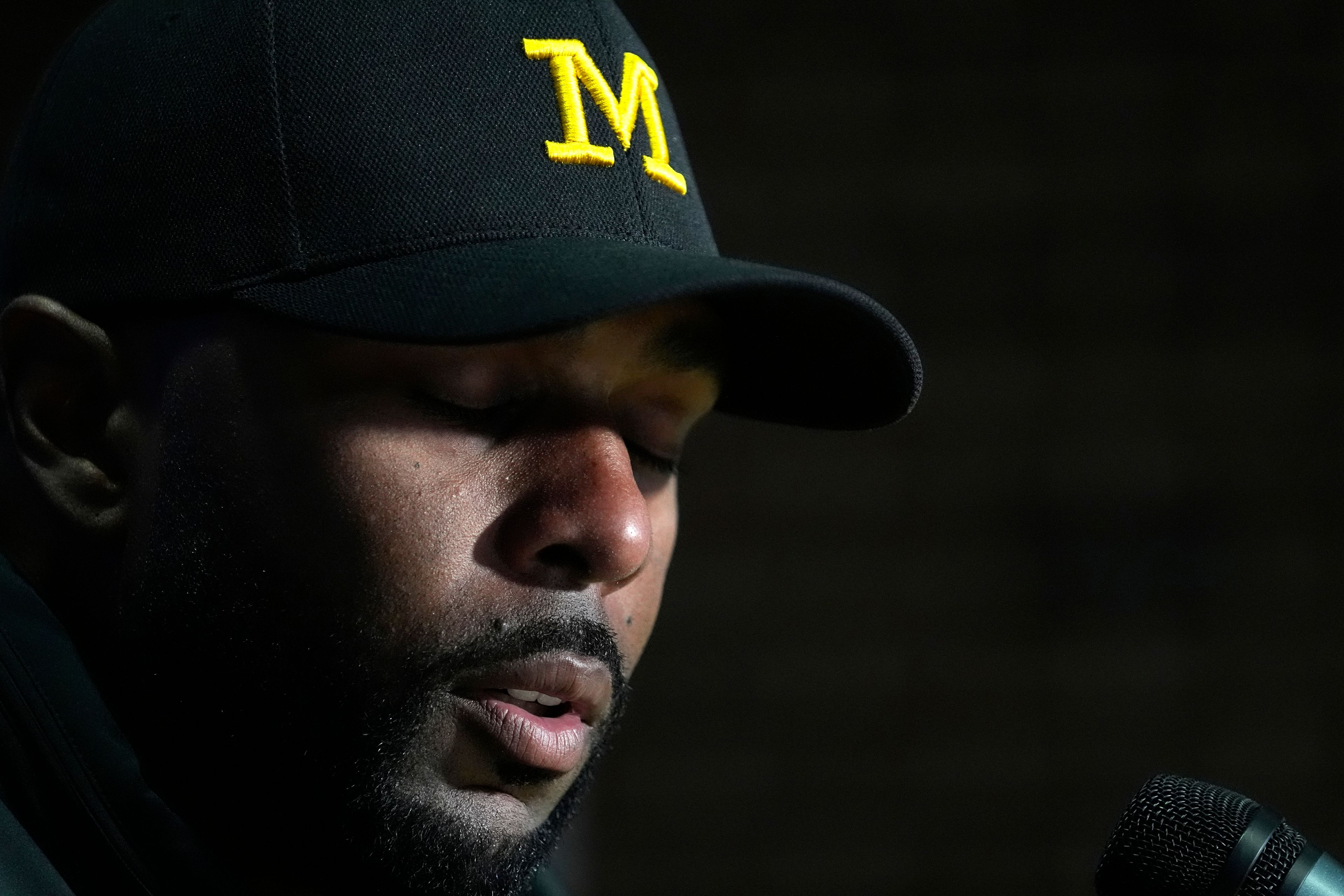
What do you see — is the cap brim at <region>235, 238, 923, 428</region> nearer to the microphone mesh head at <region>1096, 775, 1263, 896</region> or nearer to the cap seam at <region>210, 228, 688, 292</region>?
the cap seam at <region>210, 228, 688, 292</region>

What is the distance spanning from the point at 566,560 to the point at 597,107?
1.34ft

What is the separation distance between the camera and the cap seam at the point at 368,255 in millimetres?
1164

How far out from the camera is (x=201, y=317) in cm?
119

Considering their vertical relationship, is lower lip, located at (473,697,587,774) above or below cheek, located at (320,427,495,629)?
below

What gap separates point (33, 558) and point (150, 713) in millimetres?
198

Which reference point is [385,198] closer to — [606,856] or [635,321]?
[635,321]

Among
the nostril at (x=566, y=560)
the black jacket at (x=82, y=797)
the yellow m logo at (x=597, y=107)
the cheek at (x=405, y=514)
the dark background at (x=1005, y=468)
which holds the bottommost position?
the dark background at (x=1005, y=468)

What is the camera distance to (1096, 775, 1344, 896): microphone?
101 centimetres

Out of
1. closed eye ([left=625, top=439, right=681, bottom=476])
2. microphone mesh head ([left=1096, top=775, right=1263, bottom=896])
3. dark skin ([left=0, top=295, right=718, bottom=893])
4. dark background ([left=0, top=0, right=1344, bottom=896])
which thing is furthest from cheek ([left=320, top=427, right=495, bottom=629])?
dark background ([left=0, top=0, right=1344, bottom=896])

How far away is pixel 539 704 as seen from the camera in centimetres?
123

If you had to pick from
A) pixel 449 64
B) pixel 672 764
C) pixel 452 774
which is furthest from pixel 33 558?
pixel 672 764

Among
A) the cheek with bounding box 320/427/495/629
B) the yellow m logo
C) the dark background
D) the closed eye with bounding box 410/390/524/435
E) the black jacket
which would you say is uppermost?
the yellow m logo

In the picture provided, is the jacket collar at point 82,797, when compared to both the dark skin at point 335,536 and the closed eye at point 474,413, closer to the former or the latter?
the dark skin at point 335,536

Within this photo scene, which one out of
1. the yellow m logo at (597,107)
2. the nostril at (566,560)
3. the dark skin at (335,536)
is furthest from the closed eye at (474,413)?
the yellow m logo at (597,107)
